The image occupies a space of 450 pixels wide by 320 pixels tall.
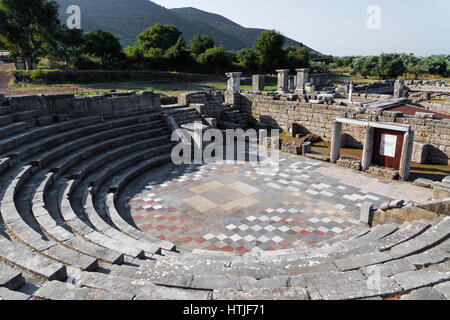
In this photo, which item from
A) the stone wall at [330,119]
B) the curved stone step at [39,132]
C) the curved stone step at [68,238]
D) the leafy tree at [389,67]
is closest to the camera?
the curved stone step at [68,238]

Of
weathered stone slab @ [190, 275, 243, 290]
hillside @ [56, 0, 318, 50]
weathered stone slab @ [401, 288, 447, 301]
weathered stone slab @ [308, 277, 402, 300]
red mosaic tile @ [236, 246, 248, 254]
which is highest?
hillside @ [56, 0, 318, 50]

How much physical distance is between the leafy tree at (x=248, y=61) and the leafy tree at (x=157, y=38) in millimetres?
12061

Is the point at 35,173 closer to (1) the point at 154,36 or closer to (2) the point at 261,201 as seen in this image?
(2) the point at 261,201

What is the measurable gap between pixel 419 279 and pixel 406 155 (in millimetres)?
8922

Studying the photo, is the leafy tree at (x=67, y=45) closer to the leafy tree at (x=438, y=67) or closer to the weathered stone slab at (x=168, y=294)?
the weathered stone slab at (x=168, y=294)

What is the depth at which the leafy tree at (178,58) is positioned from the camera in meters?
44.7

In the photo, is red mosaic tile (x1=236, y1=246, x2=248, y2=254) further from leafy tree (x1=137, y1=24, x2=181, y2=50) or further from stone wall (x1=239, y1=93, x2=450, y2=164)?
leafy tree (x1=137, y1=24, x2=181, y2=50)

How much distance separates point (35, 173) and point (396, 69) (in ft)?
177

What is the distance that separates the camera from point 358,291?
4.16m

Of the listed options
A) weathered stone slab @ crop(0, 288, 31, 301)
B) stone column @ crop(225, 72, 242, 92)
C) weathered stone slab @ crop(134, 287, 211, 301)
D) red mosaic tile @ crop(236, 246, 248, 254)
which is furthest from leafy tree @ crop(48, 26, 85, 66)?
weathered stone slab @ crop(134, 287, 211, 301)

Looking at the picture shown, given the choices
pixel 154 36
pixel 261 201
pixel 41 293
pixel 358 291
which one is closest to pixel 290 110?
pixel 261 201

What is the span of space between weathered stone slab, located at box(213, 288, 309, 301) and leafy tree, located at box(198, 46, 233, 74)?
1852 inches

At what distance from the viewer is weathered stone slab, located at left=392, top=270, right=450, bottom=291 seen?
4305 mm

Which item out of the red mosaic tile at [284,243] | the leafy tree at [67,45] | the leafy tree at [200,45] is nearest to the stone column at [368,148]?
the red mosaic tile at [284,243]
